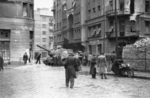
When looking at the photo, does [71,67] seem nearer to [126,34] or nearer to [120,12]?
[126,34]

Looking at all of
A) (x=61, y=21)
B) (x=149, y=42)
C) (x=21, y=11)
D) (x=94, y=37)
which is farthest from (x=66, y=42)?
(x=149, y=42)

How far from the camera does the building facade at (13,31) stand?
35.8 metres

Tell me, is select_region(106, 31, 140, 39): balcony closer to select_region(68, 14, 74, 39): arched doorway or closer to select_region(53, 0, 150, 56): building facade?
select_region(53, 0, 150, 56): building facade

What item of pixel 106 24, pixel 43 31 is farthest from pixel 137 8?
pixel 43 31

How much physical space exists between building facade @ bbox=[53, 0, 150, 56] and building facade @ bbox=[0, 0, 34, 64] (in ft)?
45.1

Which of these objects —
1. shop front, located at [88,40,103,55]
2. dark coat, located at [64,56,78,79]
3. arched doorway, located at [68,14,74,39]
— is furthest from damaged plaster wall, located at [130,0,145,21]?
dark coat, located at [64,56,78,79]

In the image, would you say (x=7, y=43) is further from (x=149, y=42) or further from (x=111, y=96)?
(x=111, y=96)

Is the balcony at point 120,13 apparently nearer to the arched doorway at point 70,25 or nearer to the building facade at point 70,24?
the building facade at point 70,24

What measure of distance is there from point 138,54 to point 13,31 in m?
20.5

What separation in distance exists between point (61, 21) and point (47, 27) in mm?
29593

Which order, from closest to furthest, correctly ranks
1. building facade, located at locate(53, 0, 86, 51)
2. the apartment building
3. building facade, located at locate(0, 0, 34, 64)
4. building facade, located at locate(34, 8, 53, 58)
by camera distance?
building facade, located at locate(0, 0, 34, 64), the apartment building, building facade, located at locate(53, 0, 86, 51), building facade, located at locate(34, 8, 53, 58)

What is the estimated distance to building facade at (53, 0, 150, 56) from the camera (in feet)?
132

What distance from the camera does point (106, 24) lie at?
4331cm

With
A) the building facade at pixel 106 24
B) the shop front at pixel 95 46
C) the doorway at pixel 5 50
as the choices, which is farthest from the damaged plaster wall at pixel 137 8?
the doorway at pixel 5 50
